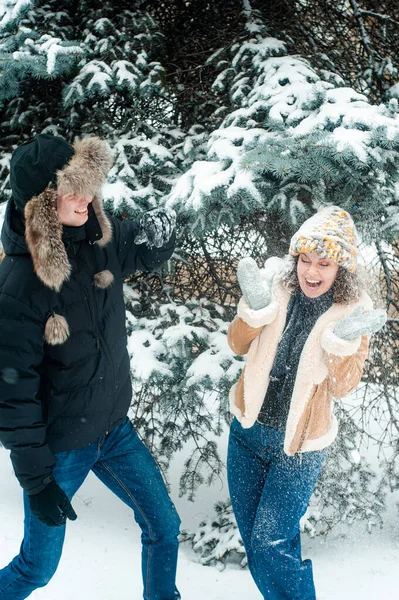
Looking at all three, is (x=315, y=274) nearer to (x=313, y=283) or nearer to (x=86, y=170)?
(x=313, y=283)

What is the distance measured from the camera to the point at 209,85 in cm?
430

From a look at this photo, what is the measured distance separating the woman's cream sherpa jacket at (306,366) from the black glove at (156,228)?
0.53m

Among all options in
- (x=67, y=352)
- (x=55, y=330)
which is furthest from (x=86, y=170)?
(x=67, y=352)

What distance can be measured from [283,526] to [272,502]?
115mm

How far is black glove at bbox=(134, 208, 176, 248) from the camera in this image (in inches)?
105

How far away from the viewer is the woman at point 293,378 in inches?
94.4

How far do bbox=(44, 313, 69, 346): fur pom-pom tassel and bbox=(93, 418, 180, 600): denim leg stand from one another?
636 millimetres

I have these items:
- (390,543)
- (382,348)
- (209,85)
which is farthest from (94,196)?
(390,543)

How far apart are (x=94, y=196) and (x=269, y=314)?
3.31 feet

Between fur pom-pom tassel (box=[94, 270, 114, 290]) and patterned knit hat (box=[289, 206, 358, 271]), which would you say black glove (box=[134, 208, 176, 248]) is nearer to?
fur pom-pom tassel (box=[94, 270, 114, 290])

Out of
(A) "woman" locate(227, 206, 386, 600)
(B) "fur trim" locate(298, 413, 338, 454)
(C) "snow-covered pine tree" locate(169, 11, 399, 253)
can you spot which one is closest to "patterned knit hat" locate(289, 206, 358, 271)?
(A) "woman" locate(227, 206, 386, 600)

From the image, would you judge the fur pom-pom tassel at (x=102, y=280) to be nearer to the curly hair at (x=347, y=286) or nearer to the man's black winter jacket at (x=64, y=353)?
the man's black winter jacket at (x=64, y=353)

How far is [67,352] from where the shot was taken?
2.37 metres

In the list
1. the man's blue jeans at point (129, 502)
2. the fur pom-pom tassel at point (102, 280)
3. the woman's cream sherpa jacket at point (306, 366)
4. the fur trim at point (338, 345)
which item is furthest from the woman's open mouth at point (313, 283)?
the man's blue jeans at point (129, 502)
